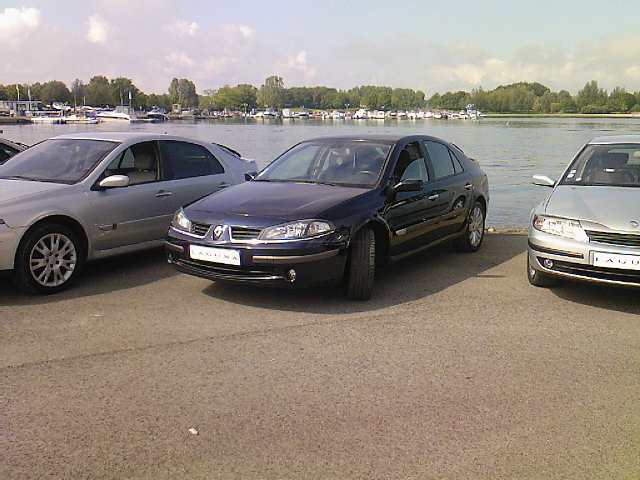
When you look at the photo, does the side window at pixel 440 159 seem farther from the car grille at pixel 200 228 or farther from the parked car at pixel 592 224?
the car grille at pixel 200 228

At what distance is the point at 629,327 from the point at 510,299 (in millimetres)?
1106

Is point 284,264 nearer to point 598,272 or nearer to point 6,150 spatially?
point 598,272

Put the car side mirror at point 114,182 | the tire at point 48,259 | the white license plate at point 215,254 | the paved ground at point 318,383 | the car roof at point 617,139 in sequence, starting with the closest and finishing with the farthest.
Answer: the paved ground at point 318,383, the white license plate at point 215,254, the tire at point 48,259, the car side mirror at point 114,182, the car roof at point 617,139

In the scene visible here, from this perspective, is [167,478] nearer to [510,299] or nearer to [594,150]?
[510,299]

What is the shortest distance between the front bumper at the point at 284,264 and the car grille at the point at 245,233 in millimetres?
69

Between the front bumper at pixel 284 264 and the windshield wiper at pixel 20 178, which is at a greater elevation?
the windshield wiper at pixel 20 178

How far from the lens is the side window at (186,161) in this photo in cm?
780

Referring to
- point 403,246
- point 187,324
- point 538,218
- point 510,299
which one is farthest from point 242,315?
point 538,218

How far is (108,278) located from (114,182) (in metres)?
1.02

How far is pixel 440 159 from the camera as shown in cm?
780

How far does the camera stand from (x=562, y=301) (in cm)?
616

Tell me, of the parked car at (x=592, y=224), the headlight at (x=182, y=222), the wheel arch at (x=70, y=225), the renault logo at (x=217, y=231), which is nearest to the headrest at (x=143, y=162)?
the wheel arch at (x=70, y=225)

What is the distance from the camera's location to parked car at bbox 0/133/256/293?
6047 mm

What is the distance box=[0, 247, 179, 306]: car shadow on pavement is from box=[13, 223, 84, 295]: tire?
4.6 inches
